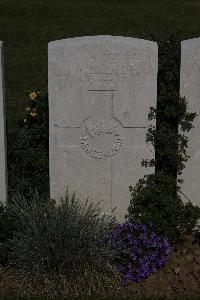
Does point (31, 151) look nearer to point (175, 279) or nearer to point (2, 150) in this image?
point (2, 150)

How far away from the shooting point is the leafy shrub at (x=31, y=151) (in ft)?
20.6

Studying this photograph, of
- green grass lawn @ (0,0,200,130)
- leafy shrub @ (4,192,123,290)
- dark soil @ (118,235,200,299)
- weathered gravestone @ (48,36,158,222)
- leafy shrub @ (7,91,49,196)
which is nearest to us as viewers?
leafy shrub @ (4,192,123,290)

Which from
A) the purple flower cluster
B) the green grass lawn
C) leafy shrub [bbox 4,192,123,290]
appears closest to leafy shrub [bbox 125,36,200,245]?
the purple flower cluster

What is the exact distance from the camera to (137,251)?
5219mm

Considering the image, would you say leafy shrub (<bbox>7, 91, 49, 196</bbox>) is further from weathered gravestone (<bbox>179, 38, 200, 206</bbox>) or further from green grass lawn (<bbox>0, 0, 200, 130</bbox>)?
green grass lawn (<bbox>0, 0, 200, 130</bbox>)

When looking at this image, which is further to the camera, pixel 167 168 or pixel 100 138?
pixel 167 168

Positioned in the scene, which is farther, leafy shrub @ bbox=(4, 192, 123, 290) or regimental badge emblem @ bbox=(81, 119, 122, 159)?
regimental badge emblem @ bbox=(81, 119, 122, 159)

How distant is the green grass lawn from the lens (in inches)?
450

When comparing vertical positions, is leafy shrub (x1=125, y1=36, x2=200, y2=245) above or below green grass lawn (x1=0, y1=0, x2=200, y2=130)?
below

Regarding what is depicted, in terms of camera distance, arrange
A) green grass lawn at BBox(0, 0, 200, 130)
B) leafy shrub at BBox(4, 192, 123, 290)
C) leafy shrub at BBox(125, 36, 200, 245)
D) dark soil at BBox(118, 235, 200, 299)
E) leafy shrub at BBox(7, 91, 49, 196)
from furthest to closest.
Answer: green grass lawn at BBox(0, 0, 200, 130), leafy shrub at BBox(7, 91, 49, 196), leafy shrub at BBox(125, 36, 200, 245), dark soil at BBox(118, 235, 200, 299), leafy shrub at BBox(4, 192, 123, 290)

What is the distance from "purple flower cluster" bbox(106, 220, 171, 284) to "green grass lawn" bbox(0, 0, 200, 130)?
539 cm

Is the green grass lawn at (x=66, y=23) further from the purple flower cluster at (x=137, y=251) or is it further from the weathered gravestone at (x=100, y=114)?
the purple flower cluster at (x=137, y=251)

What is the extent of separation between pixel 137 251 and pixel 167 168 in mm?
1034

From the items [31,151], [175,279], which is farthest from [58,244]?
[31,151]
